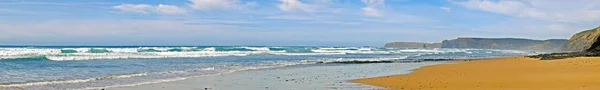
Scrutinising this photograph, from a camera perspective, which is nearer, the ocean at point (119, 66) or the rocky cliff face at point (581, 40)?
the ocean at point (119, 66)

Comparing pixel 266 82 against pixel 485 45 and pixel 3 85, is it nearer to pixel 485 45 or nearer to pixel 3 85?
pixel 3 85

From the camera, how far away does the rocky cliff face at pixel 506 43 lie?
142 meters

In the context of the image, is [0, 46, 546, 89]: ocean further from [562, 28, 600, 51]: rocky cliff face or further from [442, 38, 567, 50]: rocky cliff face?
[442, 38, 567, 50]: rocky cliff face

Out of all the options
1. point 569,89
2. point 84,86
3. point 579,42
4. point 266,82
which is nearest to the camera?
point 569,89

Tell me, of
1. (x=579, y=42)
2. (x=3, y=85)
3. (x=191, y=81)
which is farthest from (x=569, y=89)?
(x=579, y=42)

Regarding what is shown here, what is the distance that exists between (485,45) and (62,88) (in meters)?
160

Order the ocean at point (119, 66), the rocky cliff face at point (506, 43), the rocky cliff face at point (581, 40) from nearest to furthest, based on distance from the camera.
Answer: the ocean at point (119, 66) < the rocky cliff face at point (581, 40) < the rocky cliff face at point (506, 43)

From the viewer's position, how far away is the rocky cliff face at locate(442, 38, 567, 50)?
142m

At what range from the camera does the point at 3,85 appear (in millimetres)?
12047

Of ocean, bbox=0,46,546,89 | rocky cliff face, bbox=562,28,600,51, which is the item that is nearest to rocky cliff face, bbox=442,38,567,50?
rocky cliff face, bbox=562,28,600,51

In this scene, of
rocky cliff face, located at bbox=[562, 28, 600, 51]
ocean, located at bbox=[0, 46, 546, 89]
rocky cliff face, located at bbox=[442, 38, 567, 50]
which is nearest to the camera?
ocean, located at bbox=[0, 46, 546, 89]

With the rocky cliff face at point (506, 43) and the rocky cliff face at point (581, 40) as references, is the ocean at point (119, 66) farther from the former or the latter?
the rocky cliff face at point (506, 43)

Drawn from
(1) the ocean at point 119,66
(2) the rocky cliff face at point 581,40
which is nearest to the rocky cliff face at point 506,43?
(2) the rocky cliff face at point 581,40

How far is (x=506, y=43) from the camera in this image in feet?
525
